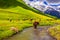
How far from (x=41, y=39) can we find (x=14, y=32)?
1084cm

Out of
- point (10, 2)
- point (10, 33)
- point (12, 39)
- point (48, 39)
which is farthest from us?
point (10, 2)

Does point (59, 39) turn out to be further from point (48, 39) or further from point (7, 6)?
point (7, 6)

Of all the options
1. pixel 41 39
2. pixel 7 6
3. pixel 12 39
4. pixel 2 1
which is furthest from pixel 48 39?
pixel 2 1

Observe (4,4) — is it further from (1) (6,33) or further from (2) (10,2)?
(1) (6,33)

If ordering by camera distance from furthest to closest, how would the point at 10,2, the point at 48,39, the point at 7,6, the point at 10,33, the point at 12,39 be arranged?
the point at 10,2 → the point at 7,6 → the point at 10,33 → the point at 48,39 → the point at 12,39

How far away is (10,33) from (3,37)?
6.06 meters

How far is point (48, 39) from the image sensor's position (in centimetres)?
5303

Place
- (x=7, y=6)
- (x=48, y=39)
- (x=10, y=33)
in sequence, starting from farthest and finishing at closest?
(x=7, y=6) < (x=10, y=33) < (x=48, y=39)

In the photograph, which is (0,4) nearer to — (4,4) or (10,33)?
(4,4)

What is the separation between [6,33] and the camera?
5550 cm

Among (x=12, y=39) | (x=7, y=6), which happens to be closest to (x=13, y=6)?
(x=7, y=6)

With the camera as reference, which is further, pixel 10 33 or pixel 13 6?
pixel 13 6

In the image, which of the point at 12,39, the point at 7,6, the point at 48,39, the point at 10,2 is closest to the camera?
the point at 12,39

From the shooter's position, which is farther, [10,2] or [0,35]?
[10,2]
